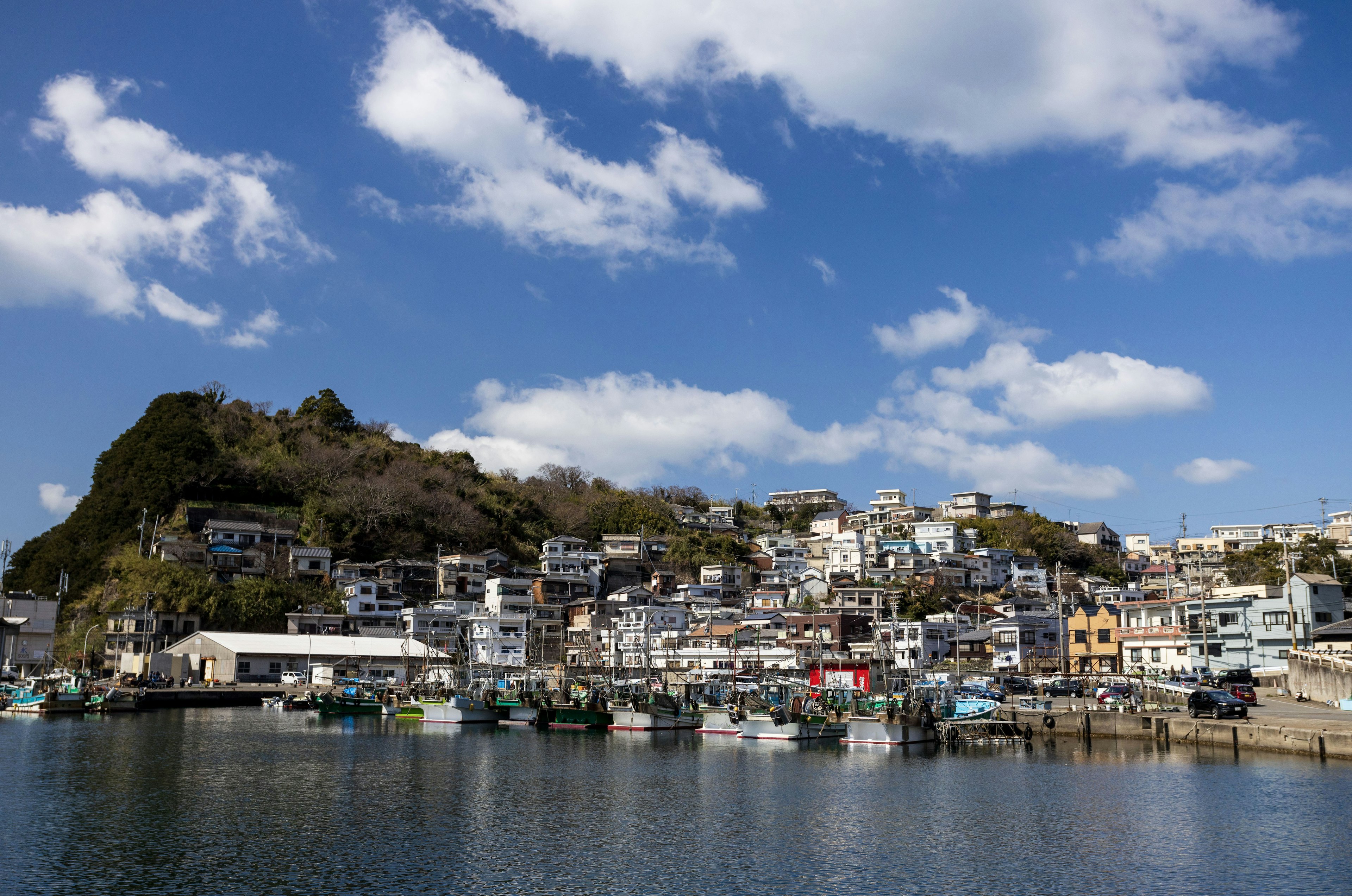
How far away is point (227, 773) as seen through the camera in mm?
29094

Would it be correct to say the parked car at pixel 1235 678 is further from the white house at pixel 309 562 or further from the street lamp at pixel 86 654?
the street lamp at pixel 86 654

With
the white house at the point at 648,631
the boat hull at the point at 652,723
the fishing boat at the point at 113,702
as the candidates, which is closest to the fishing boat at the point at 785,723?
the boat hull at the point at 652,723

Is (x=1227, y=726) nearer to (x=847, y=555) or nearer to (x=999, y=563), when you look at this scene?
(x=847, y=555)

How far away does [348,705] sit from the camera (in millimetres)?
53438

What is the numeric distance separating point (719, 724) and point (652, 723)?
3280 mm

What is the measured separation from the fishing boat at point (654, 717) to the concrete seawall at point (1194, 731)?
1370cm

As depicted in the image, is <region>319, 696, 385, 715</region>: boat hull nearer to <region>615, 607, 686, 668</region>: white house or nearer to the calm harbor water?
the calm harbor water

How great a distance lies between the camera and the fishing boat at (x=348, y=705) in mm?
52906

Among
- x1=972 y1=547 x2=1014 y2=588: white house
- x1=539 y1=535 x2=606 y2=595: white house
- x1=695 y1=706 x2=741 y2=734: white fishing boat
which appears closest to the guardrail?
x1=695 y1=706 x2=741 y2=734: white fishing boat

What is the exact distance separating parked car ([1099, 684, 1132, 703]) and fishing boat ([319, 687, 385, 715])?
3586 cm

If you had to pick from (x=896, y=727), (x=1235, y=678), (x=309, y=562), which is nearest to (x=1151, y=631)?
(x=1235, y=678)

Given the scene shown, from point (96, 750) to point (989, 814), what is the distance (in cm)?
2892

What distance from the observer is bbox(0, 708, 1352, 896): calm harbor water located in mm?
17609

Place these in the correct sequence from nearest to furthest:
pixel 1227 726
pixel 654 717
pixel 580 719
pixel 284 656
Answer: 1. pixel 1227 726
2. pixel 654 717
3. pixel 580 719
4. pixel 284 656
